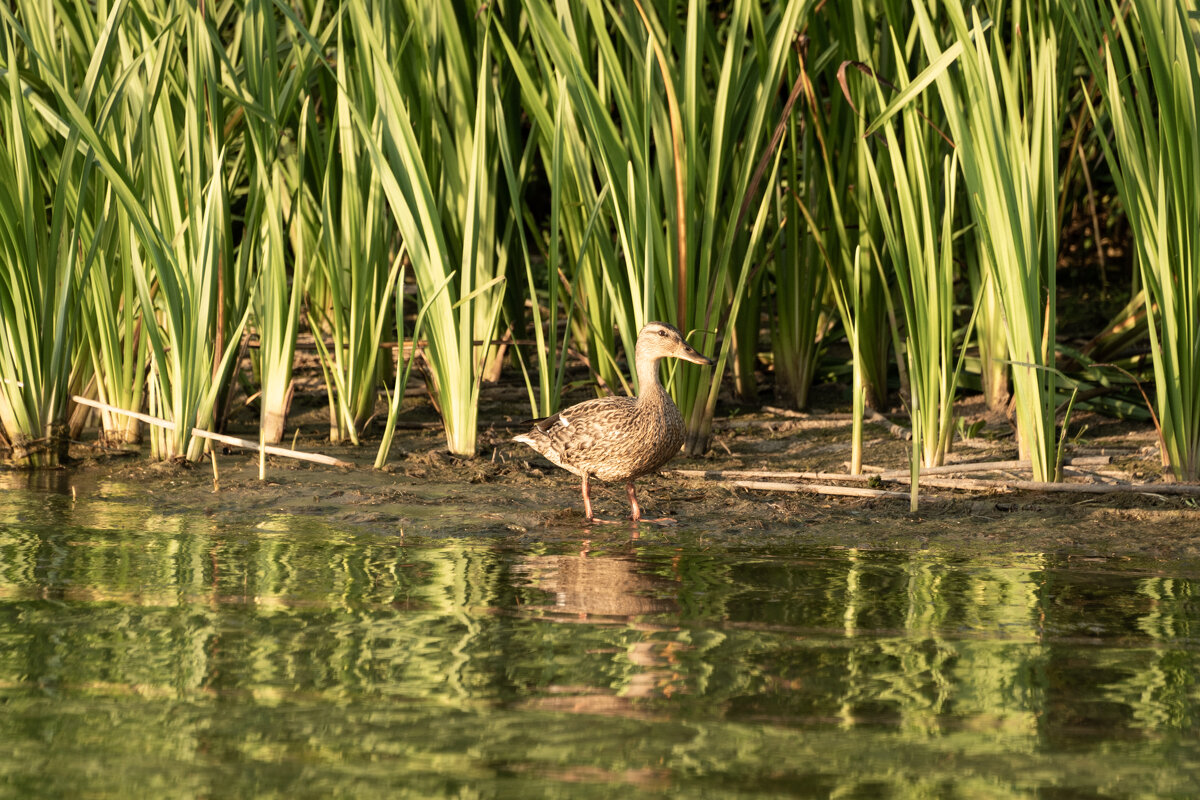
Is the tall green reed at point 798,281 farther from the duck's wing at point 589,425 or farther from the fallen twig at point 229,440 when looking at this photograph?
the fallen twig at point 229,440

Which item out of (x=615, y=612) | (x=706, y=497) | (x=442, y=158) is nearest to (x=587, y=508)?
(x=706, y=497)

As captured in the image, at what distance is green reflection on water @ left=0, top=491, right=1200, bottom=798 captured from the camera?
2.17m

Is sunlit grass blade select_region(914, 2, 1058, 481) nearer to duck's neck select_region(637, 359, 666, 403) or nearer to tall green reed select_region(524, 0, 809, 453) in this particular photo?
tall green reed select_region(524, 0, 809, 453)

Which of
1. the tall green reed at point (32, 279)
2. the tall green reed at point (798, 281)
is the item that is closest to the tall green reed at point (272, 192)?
the tall green reed at point (32, 279)

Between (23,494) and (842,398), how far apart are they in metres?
3.91

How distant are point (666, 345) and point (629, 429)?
39 centimetres

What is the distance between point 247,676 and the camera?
8.70 feet

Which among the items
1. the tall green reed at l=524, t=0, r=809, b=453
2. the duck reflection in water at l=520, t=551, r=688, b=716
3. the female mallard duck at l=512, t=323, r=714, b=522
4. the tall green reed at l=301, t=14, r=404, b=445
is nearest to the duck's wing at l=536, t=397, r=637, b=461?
the female mallard duck at l=512, t=323, r=714, b=522

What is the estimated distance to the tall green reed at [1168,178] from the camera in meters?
4.23

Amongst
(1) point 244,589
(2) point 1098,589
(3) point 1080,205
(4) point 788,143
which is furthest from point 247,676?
(3) point 1080,205

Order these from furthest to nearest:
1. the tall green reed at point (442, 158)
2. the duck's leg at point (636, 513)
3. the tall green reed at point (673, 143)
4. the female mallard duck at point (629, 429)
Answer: the tall green reed at point (442, 158) < the tall green reed at point (673, 143) < the female mallard duck at point (629, 429) < the duck's leg at point (636, 513)

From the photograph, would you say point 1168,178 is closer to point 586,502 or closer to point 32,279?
point 586,502

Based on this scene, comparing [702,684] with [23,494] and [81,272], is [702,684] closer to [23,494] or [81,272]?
[23,494]

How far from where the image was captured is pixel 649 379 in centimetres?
500
